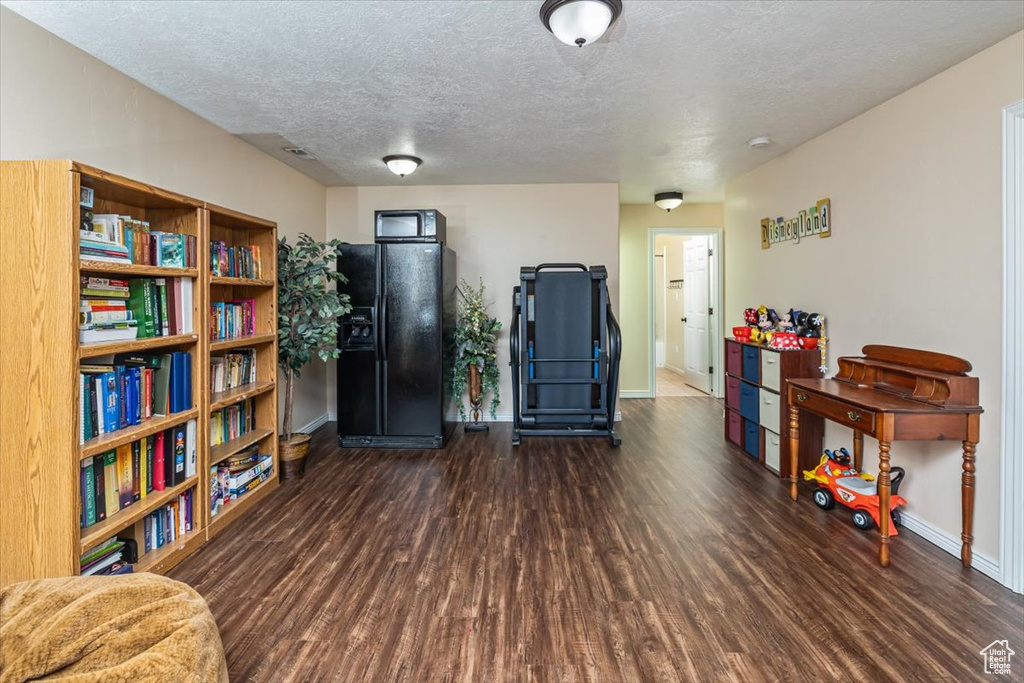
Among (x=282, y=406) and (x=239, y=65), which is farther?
(x=282, y=406)

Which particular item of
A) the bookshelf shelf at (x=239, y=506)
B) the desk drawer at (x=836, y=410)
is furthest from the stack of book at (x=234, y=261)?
the desk drawer at (x=836, y=410)

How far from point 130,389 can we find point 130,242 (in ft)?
2.21

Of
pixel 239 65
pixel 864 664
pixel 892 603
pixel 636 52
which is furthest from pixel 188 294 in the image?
pixel 892 603

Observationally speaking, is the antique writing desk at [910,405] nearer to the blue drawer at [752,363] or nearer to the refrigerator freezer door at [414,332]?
the blue drawer at [752,363]

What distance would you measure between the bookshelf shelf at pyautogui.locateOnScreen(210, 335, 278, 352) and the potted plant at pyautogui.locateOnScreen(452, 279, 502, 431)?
72.2 inches

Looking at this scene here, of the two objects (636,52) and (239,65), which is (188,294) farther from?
(636,52)

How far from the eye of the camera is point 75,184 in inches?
72.7

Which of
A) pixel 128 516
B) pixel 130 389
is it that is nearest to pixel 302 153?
pixel 130 389

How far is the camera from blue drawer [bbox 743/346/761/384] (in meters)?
3.84

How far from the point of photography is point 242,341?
3.02m

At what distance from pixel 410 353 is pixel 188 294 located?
1968mm

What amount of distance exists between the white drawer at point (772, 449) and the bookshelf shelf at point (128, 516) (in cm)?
379

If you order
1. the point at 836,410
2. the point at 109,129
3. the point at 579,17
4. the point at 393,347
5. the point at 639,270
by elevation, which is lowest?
the point at 836,410

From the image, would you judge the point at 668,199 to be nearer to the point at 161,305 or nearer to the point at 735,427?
the point at 735,427
